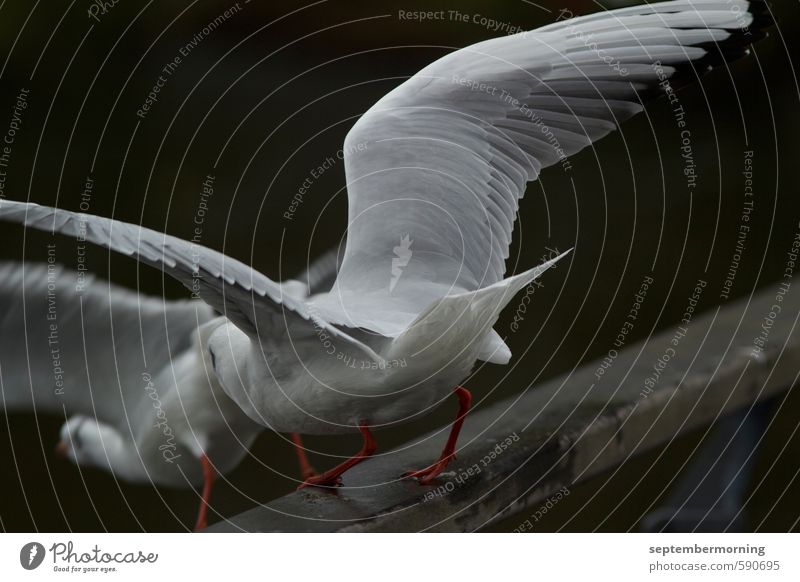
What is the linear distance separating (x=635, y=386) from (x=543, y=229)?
1412 millimetres

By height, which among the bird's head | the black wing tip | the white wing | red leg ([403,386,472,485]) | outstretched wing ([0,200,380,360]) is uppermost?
the black wing tip

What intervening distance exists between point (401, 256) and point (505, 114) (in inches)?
7.5

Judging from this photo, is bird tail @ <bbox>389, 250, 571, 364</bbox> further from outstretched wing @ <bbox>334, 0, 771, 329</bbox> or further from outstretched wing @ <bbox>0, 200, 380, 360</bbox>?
outstretched wing @ <bbox>334, 0, 771, 329</bbox>

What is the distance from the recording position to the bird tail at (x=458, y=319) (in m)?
0.83

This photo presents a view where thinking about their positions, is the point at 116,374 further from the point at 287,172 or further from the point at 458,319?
the point at 287,172

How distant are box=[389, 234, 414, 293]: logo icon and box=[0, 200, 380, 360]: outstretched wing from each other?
0.72 feet

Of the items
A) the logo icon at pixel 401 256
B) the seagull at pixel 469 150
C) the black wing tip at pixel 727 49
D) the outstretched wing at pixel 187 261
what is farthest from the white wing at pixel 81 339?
the black wing tip at pixel 727 49

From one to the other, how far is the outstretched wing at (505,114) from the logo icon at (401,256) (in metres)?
0.01

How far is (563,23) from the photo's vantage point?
44.8 inches

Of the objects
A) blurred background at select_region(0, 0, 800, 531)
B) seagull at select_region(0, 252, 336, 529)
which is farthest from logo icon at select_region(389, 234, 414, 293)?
blurred background at select_region(0, 0, 800, 531)

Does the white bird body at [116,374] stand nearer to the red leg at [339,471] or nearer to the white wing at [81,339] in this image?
the white wing at [81,339]

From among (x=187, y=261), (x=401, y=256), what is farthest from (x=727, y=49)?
(x=187, y=261)

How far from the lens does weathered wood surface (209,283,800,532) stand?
914 mm
